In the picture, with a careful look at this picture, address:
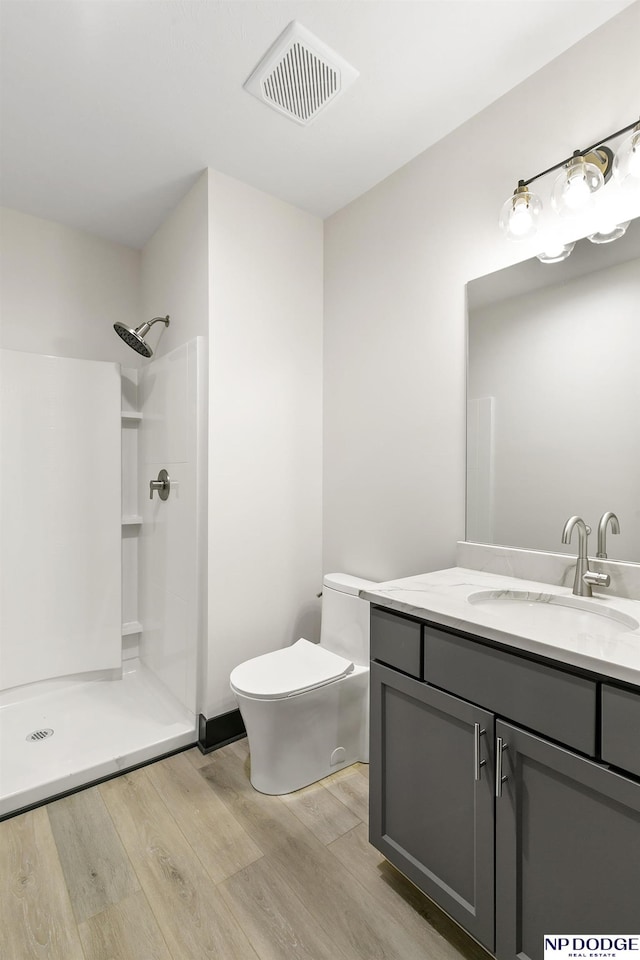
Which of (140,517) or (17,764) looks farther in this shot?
(140,517)

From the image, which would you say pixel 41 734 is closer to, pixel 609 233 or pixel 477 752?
pixel 477 752

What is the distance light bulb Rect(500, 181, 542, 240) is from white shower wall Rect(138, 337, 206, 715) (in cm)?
125

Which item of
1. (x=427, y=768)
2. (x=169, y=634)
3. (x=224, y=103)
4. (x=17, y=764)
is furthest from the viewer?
(x=169, y=634)

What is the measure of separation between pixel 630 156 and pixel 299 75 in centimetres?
105

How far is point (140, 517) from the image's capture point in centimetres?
277

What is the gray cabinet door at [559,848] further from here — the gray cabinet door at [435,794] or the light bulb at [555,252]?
the light bulb at [555,252]

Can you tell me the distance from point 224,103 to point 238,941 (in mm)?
2557

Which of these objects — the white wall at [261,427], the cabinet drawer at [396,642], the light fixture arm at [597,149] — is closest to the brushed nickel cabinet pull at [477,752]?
the cabinet drawer at [396,642]

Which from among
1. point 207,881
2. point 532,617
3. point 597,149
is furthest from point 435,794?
point 597,149

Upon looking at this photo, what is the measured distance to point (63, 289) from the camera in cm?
260

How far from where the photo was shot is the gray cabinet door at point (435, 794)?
1091 mm

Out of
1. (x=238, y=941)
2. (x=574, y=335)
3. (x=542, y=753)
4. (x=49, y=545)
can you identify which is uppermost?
(x=574, y=335)

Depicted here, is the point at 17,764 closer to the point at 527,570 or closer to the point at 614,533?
the point at 527,570

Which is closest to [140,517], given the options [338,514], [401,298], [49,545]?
[49,545]
